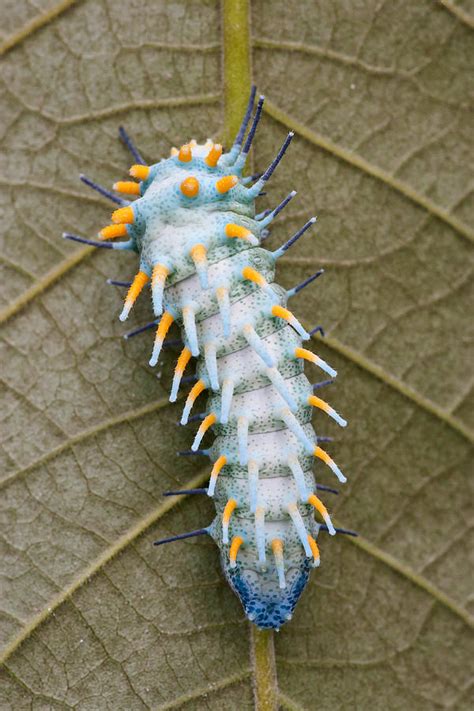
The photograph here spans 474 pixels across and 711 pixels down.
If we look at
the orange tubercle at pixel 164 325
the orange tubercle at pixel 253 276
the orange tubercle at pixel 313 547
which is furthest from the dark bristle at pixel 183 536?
the orange tubercle at pixel 253 276

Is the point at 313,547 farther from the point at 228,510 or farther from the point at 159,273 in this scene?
the point at 159,273

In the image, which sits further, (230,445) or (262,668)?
(262,668)

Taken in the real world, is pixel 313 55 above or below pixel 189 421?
above

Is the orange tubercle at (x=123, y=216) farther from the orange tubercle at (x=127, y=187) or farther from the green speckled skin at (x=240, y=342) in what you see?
the orange tubercle at (x=127, y=187)

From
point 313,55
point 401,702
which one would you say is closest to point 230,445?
point 401,702

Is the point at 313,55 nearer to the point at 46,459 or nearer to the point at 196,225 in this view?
the point at 196,225
